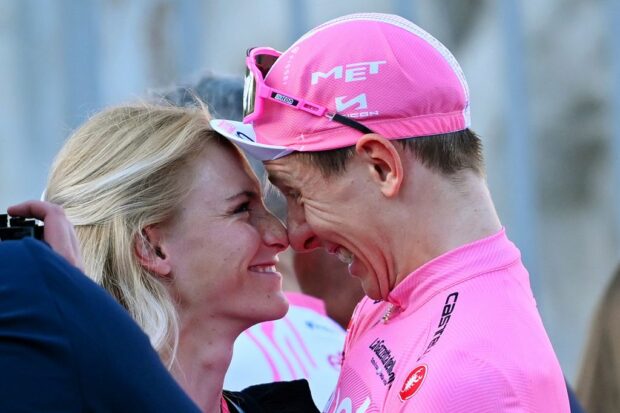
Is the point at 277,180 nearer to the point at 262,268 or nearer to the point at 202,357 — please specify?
the point at 262,268

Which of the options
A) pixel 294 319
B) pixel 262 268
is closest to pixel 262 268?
pixel 262 268

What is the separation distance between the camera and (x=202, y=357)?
2.29 metres

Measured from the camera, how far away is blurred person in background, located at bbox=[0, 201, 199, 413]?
4.21 feet

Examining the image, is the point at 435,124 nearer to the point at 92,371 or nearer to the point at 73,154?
the point at 73,154

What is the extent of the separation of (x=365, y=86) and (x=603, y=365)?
6.05 feet

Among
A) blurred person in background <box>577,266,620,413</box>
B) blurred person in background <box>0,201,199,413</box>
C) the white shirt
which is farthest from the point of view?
blurred person in background <box>577,266,620,413</box>

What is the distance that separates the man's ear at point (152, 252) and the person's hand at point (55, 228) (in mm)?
729

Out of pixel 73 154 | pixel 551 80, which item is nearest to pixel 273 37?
pixel 551 80

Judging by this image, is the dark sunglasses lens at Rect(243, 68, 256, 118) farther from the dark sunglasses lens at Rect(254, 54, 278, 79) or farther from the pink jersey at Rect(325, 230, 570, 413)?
the pink jersey at Rect(325, 230, 570, 413)

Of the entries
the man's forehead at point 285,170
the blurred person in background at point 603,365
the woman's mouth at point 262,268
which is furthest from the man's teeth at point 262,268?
the blurred person in background at point 603,365

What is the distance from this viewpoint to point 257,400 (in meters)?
2.46

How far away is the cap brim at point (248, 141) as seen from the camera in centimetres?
212

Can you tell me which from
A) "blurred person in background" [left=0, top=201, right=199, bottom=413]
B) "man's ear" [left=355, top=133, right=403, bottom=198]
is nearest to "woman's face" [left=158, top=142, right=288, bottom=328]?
"man's ear" [left=355, top=133, right=403, bottom=198]

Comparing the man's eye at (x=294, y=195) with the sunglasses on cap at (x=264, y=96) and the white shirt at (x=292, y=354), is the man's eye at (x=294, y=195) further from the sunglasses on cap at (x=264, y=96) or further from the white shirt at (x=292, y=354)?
the white shirt at (x=292, y=354)
